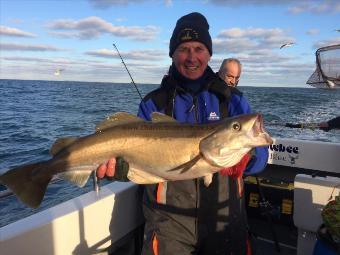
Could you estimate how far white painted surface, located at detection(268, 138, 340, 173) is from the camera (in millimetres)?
6797

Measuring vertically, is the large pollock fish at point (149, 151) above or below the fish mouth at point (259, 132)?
below

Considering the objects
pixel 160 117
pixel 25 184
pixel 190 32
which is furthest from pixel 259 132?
pixel 25 184

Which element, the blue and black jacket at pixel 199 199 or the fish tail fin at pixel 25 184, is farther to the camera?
the blue and black jacket at pixel 199 199

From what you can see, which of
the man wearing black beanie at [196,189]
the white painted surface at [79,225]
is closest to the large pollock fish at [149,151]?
the man wearing black beanie at [196,189]

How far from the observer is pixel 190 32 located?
439 cm

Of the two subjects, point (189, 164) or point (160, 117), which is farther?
point (160, 117)

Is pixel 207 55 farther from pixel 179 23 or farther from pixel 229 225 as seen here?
pixel 229 225

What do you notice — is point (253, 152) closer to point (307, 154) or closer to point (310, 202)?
point (310, 202)

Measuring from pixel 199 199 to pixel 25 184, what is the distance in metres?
1.79

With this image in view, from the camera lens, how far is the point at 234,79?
24.9 ft

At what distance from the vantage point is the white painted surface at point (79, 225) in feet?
12.3

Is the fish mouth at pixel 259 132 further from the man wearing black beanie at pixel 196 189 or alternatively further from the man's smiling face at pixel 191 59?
the man's smiling face at pixel 191 59

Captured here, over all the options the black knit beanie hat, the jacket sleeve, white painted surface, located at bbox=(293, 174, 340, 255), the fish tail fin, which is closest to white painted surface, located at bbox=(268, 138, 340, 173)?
white painted surface, located at bbox=(293, 174, 340, 255)

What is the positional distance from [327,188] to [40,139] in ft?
64.8
